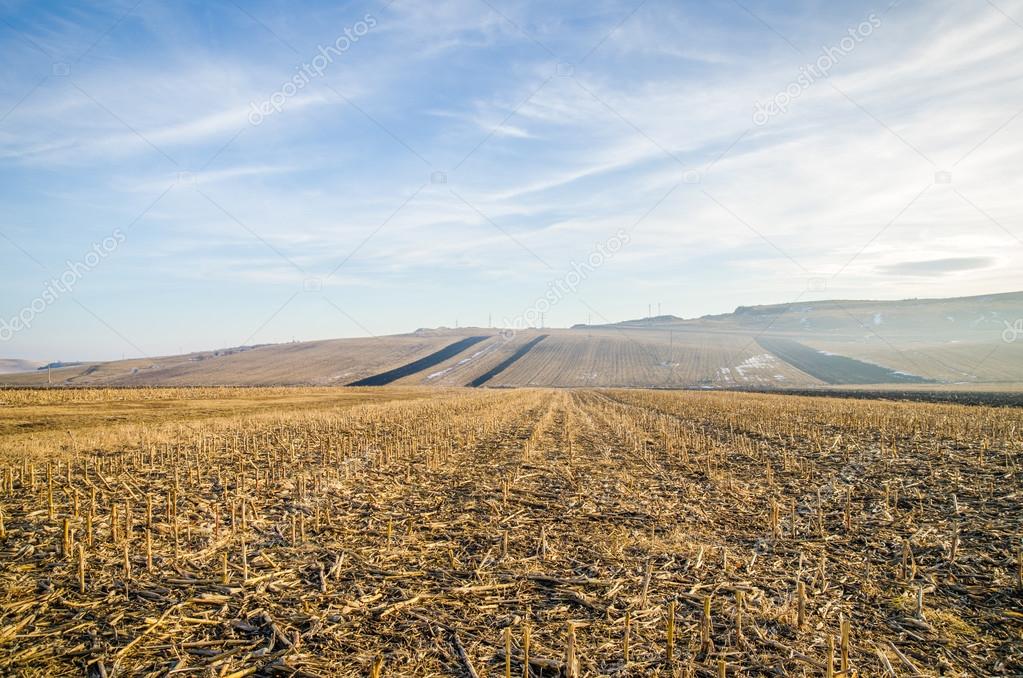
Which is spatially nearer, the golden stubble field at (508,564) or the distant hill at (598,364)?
the golden stubble field at (508,564)

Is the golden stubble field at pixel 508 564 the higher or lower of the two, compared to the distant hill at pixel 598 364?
lower

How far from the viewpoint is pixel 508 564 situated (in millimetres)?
6957

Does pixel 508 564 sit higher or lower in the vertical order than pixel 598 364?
lower

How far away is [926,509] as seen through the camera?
9.71 meters

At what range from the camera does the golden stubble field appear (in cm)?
486

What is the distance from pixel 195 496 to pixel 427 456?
5626 mm

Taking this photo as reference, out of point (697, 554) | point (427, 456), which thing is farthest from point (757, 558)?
point (427, 456)

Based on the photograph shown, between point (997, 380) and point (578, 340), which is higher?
point (578, 340)

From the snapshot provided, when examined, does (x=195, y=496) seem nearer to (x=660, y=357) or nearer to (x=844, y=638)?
(x=844, y=638)

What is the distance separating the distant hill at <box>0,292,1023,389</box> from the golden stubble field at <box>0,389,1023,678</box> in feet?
238

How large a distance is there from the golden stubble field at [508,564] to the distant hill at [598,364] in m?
72.7

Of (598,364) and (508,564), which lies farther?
(598,364)

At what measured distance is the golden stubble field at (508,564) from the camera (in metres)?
4.86

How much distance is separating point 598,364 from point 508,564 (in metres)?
100
